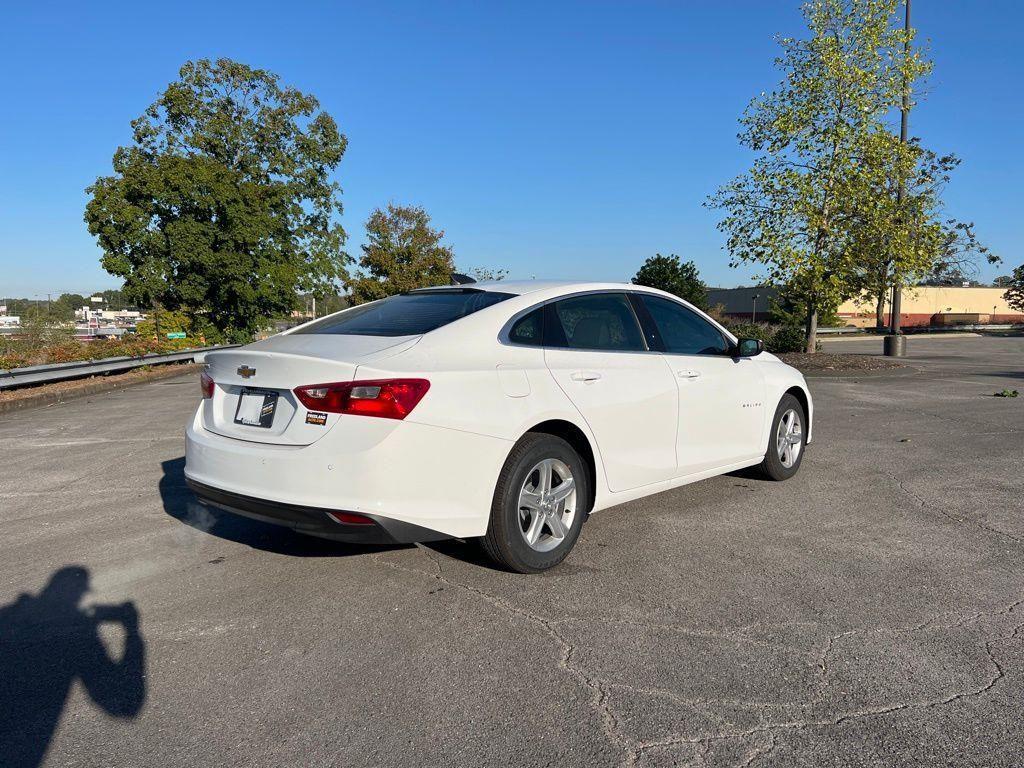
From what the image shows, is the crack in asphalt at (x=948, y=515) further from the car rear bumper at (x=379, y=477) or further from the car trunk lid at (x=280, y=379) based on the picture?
the car trunk lid at (x=280, y=379)

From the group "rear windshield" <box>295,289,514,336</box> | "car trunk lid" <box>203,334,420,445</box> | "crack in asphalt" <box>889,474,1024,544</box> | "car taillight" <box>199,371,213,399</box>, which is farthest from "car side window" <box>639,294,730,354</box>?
"car taillight" <box>199,371,213,399</box>

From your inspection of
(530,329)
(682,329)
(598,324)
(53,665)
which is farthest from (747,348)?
(53,665)

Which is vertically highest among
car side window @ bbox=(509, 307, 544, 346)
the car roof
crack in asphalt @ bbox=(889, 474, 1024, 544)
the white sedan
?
the car roof

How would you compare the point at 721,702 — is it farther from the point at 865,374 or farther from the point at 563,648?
the point at 865,374

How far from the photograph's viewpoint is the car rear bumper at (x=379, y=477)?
3510mm

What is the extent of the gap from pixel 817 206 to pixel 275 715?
19.2 metres

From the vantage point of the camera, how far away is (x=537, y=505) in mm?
4105

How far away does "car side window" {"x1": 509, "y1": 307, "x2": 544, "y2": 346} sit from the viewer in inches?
167

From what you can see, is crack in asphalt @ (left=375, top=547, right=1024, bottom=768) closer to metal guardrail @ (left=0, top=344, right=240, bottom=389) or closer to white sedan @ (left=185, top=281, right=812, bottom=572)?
white sedan @ (left=185, top=281, right=812, bottom=572)

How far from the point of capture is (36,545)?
189 inches

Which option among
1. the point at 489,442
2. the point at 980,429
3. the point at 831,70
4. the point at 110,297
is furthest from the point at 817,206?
the point at 110,297

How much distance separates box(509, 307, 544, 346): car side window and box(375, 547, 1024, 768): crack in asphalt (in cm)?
146

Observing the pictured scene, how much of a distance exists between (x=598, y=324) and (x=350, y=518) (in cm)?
203

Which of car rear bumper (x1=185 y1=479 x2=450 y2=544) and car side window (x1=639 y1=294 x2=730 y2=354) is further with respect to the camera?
car side window (x1=639 y1=294 x2=730 y2=354)
